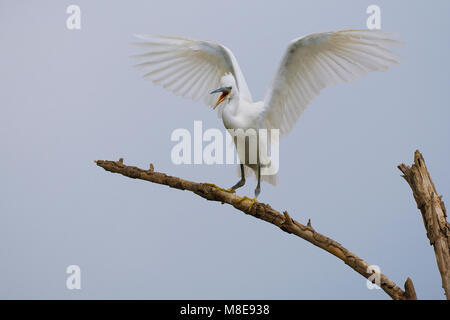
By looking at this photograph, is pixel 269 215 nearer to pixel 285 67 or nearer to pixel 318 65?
pixel 285 67

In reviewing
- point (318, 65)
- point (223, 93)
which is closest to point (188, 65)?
point (223, 93)

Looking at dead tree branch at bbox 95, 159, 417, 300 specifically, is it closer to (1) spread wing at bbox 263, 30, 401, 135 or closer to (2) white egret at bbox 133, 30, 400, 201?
(2) white egret at bbox 133, 30, 400, 201

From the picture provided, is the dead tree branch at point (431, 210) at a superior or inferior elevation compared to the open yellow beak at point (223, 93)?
inferior

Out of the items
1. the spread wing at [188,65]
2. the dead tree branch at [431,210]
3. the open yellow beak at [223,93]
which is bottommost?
the dead tree branch at [431,210]

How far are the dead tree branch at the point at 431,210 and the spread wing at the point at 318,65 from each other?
0.68 metres

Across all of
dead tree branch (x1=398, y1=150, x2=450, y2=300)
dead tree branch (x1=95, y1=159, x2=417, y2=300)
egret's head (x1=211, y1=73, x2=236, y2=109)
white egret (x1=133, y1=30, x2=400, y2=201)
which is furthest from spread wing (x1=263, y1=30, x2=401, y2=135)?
dead tree branch (x1=398, y1=150, x2=450, y2=300)

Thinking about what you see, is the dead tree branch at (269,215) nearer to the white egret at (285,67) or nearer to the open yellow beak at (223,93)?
the white egret at (285,67)

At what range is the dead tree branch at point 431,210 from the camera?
94.4 inches

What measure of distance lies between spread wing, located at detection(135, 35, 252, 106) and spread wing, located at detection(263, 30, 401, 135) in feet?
0.70

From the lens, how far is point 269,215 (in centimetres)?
265

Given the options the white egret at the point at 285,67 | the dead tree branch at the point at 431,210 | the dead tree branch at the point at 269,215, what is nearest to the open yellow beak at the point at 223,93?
the white egret at the point at 285,67

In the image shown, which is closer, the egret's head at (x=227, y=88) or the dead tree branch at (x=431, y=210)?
the dead tree branch at (x=431, y=210)
